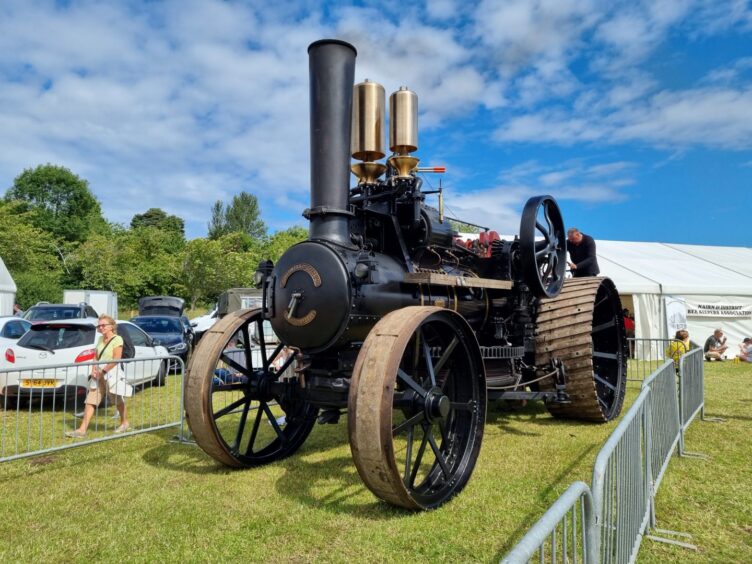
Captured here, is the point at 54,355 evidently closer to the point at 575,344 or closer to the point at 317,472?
the point at 317,472

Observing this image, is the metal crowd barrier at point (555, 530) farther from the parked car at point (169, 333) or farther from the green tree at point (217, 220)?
A: the green tree at point (217, 220)

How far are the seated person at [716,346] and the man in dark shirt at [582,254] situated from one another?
9705 millimetres

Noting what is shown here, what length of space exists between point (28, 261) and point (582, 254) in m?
36.1

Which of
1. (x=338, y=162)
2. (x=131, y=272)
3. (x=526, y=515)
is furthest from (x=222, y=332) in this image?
(x=131, y=272)

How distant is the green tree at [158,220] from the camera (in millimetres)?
71500

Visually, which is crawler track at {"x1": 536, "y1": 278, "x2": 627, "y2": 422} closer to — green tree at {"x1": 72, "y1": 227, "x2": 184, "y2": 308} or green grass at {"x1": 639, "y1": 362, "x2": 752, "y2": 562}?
green grass at {"x1": 639, "y1": 362, "x2": 752, "y2": 562}

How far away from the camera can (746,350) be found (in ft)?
47.4

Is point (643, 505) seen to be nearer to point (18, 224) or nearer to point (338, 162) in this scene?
point (338, 162)

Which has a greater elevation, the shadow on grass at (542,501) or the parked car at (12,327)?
the parked car at (12,327)

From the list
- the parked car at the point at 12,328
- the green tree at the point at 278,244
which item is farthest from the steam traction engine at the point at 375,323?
the green tree at the point at 278,244

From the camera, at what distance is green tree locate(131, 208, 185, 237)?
235 feet

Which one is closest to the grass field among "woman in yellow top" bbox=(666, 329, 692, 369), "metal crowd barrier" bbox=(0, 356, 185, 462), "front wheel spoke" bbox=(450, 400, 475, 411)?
"front wheel spoke" bbox=(450, 400, 475, 411)

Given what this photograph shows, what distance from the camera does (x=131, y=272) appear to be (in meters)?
37.9

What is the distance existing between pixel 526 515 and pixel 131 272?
38.6 m
